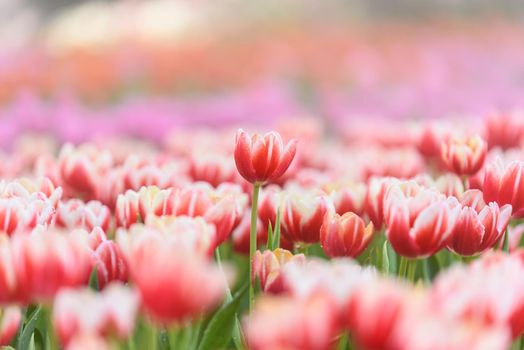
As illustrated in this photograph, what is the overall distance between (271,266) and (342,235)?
84 mm

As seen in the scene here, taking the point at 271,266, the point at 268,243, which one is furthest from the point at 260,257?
the point at 268,243

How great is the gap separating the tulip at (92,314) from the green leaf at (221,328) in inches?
8.6

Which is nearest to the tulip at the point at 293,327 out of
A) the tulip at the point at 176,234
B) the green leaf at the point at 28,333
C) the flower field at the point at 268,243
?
the flower field at the point at 268,243

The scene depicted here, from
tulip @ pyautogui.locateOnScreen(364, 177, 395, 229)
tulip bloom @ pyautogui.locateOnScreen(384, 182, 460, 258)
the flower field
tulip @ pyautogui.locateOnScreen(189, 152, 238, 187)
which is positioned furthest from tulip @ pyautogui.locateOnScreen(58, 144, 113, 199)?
tulip bloom @ pyautogui.locateOnScreen(384, 182, 460, 258)

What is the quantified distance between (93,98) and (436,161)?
2369 millimetres

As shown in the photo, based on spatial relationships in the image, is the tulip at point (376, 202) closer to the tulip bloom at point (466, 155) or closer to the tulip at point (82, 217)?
the tulip bloom at point (466, 155)

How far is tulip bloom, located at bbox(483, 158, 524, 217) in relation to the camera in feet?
Answer: 2.88

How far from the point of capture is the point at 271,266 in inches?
29.8

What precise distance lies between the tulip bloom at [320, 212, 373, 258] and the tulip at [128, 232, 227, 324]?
290 mm

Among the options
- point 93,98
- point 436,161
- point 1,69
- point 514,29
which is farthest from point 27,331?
point 514,29

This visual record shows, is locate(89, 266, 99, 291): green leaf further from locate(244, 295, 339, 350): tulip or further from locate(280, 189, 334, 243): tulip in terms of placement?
locate(244, 295, 339, 350): tulip

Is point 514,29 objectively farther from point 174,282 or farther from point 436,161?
point 174,282

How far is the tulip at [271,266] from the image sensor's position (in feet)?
2.36

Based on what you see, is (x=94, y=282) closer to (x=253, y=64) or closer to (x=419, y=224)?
(x=419, y=224)
